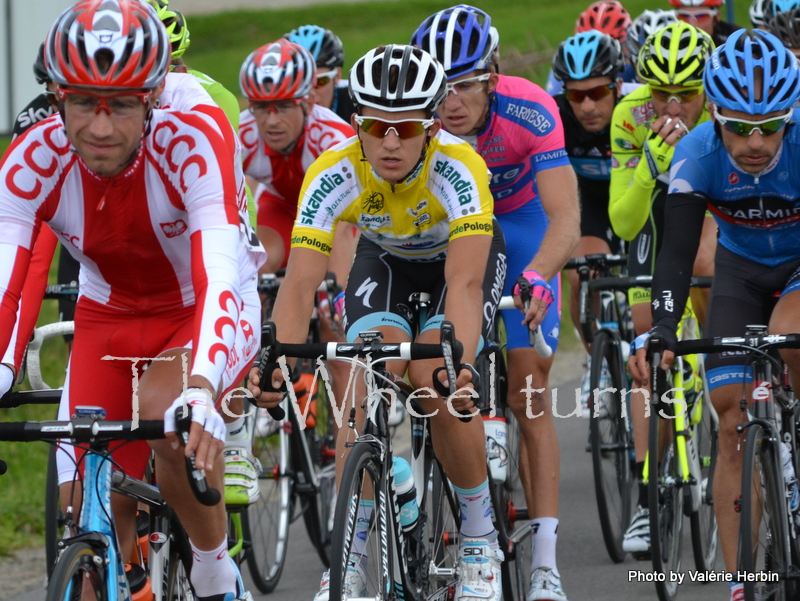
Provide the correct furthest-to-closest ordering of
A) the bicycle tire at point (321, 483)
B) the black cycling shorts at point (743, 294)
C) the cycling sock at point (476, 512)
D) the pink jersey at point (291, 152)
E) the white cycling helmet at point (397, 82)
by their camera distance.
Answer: the pink jersey at point (291, 152), the bicycle tire at point (321, 483), the black cycling shorts at point (743, 294), the cycling sock at point (476, 512), the white cycling helmet at point (397, 82)

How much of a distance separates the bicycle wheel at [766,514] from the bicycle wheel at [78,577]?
93.2 inches

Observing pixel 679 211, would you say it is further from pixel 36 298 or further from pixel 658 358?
pixel 36 298

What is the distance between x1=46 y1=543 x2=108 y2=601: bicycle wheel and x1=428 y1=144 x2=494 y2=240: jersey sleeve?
6.37 ft

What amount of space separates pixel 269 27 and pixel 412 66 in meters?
35.3

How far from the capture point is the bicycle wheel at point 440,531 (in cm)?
498

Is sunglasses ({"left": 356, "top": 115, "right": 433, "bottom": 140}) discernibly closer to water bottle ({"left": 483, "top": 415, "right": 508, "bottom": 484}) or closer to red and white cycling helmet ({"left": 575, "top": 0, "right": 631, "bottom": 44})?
water bottle ({"left": 483, "top": 415, "right": 508, "bottom": 484})

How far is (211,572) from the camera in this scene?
430 centimetres

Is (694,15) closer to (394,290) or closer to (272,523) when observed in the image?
(272,523)

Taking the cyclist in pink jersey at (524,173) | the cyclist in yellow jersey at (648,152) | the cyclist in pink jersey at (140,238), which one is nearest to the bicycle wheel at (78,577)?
the cyclist in pink jersey at (140,238)

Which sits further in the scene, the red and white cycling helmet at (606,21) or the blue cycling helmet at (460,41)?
the red and white cycling helmet at (606,21)

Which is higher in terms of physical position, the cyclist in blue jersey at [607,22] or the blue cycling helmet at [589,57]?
the cyclist in blue jersey at [607,22]

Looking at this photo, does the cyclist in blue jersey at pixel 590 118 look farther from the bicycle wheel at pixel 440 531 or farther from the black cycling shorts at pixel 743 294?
the bicycle wheel at pixel 440 531

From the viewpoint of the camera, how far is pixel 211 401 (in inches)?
136

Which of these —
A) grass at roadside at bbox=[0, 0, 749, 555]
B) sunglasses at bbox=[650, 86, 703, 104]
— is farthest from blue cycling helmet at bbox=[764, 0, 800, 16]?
grass at roadside at bbox=[0, 0, 749, 555]
